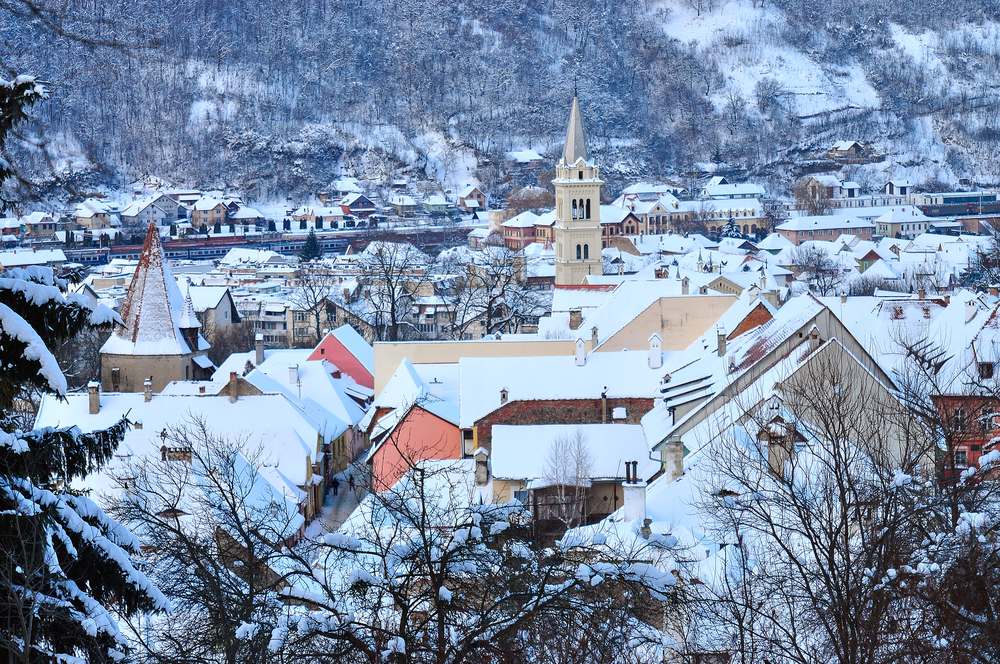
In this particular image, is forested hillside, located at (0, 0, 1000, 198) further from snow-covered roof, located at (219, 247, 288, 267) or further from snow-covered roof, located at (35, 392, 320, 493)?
snow-covered roof, located at (35, 392, 320, 493)

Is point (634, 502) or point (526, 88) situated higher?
point (526, 88)

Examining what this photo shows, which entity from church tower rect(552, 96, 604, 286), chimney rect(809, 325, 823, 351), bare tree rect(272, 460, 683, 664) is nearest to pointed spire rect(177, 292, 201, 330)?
chimney rect(809, 325, 823, 351)

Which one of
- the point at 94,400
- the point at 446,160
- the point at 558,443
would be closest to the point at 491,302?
the point at 94,400

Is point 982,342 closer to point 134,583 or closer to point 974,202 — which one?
A: point 134,583

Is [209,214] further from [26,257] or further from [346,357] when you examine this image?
[346,357]

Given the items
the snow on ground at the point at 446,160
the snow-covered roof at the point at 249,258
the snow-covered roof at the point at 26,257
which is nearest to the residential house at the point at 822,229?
the snow-covered roof at the point at 249,258

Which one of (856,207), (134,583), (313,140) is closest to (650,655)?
(134,583)

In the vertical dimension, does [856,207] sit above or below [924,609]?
above
